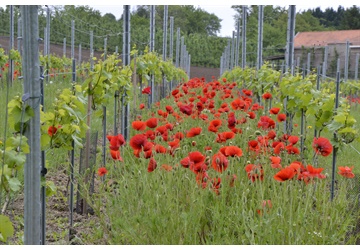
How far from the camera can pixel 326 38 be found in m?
39.0

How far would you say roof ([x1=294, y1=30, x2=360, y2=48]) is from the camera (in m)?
37.7

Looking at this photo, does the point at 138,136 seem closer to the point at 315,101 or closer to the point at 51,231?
the point at 51,231

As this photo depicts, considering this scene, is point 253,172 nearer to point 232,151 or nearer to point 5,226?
point 232,151

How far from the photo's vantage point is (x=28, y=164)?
83.0 inches

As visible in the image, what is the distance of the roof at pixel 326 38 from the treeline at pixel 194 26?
1.95 m

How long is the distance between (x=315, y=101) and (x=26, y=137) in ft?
8.89

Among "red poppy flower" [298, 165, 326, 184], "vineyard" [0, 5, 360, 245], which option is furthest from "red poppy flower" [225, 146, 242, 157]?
"red poppy flower" [298, 165, 326, 184]

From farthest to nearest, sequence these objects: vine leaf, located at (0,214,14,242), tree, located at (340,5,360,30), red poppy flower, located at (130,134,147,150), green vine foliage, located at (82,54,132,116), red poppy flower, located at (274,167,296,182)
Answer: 1. tree, located at (340,5,360,30)
2. green vine foliage, located at (82,54,132,116)
3. red poppy flower, located at (130,134,147,150)
4. red poppy flower, located at (274,167,296,182)
5. vine leaf, located at (0,214,14,242)

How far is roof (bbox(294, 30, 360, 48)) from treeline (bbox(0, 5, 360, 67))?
1.95 meters

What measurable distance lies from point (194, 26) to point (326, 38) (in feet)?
38.8

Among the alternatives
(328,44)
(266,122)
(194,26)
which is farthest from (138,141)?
(194,26)

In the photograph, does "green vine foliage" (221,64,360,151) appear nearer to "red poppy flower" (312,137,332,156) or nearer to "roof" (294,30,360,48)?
"red poppy flower" (312,137,332,156)

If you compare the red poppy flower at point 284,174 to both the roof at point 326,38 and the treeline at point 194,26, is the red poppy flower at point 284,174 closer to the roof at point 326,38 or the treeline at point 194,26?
the treeline at point 194,26

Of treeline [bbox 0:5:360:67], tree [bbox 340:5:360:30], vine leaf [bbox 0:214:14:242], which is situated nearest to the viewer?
vine leaf [bbox 0:214:14:242]
